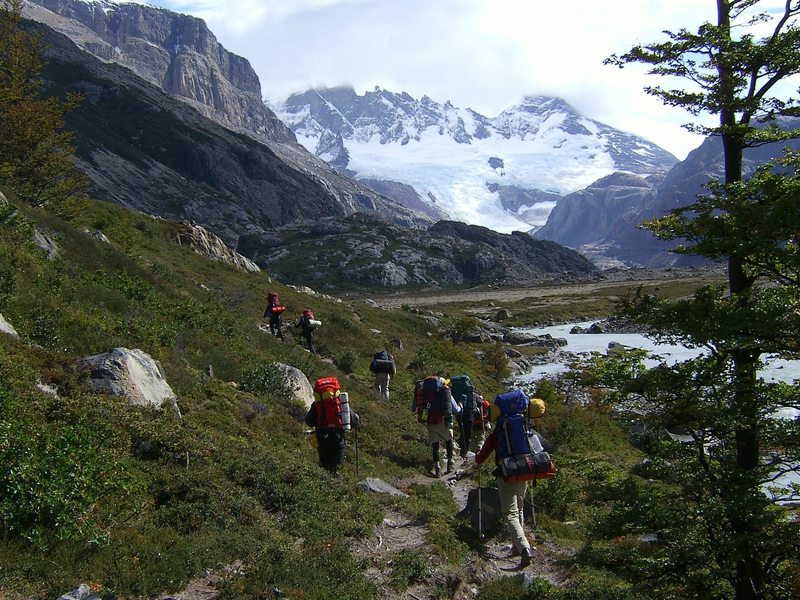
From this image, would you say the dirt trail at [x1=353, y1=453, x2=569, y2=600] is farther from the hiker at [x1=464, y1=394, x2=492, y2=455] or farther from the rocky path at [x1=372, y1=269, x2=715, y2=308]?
the rocky path at [x1=372, y1=269, x2=715, y2=308]

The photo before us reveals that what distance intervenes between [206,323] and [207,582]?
13.0 metres

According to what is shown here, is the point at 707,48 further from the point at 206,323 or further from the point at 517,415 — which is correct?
the point at 206,323

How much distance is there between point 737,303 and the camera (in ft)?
24.9

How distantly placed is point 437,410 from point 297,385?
440 cm

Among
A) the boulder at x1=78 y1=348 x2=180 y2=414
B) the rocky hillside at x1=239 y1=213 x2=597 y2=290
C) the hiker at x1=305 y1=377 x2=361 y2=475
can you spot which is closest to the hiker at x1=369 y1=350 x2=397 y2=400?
the hiker at x1=305 y1=377 x2=361 y2=475

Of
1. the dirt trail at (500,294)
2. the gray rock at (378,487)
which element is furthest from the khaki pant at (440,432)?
the dirt trail at (500,294)

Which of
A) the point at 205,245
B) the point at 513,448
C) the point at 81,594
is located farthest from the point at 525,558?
the point at 205,245

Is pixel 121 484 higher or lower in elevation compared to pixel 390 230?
lower

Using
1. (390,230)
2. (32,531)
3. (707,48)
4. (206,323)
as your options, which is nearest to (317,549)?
(32,531)

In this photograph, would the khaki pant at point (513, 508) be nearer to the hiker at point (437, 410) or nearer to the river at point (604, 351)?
the hiker at point (437, 410)

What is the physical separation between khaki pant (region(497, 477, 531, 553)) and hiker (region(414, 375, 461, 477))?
4.67m

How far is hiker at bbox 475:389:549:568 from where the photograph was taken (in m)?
9.41

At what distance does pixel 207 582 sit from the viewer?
6.88 meters

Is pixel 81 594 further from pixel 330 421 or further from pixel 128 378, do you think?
pixel 330 421
